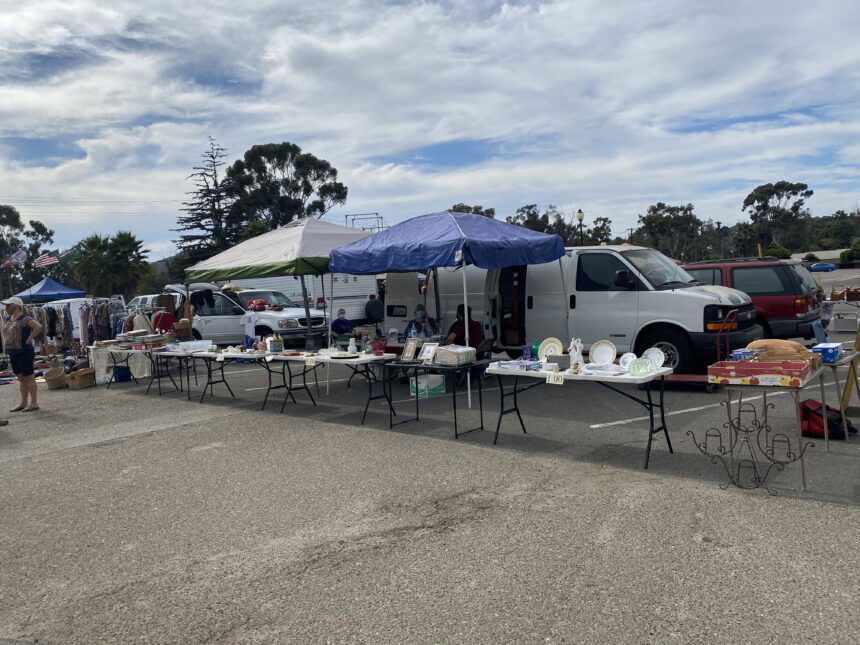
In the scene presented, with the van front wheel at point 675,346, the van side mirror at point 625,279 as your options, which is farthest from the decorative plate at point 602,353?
the van side mirror at point 625,279

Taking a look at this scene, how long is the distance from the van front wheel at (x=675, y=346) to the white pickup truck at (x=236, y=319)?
8473 mm

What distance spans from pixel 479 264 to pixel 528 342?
2.44 meters

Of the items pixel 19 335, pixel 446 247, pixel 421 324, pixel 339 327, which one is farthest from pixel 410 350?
pixel 19 335

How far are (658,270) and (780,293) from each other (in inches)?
95.9

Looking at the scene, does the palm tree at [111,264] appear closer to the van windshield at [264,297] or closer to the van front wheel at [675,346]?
the van windshield at [264,297]

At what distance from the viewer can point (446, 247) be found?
8.33 metres

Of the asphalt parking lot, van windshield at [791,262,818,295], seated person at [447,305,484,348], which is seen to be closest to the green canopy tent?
seated person at [447,305,484,348]

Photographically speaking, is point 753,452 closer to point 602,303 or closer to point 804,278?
point 602,303

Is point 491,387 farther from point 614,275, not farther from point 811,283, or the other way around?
point 811,283

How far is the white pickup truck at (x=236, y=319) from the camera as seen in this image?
15.6m

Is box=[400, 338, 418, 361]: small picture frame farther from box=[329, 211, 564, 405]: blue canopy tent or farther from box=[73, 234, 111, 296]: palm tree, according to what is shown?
box=[73, 234, 111, 296]: palm tree

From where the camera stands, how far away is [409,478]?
5.77 metres

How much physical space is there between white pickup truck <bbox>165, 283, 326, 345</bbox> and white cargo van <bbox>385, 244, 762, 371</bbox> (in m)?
5.06

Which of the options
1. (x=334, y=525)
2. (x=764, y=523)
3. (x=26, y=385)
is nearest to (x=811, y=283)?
(x=764, y=523)
